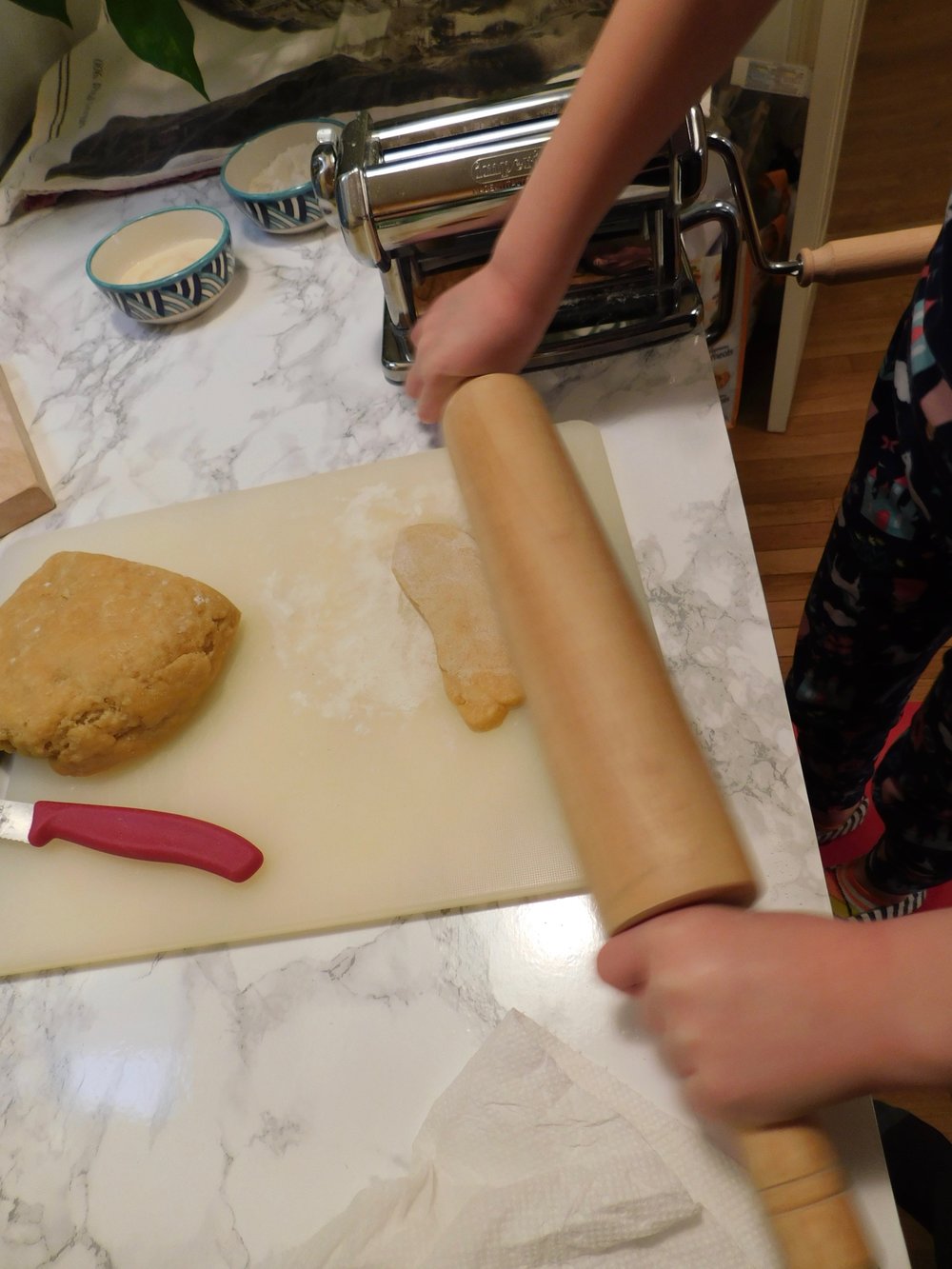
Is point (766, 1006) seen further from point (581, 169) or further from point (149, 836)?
point (581, 169)

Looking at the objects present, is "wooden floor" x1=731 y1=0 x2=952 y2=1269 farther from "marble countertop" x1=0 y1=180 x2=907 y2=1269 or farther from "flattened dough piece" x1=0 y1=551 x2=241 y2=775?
"flattened dough piece" x1=0 y1=551 x2=241 y2=775

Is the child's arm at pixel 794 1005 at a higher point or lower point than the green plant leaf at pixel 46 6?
lower

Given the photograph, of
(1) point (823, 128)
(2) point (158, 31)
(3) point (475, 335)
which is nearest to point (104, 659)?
(3) point (475, 335)

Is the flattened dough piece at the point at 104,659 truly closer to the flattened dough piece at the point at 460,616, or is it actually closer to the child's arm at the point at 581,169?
the flattened dough piece at the point at 460,616

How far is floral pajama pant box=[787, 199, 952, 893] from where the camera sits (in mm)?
644

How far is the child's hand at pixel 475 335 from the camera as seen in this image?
687 mm

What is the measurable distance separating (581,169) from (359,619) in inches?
15.8

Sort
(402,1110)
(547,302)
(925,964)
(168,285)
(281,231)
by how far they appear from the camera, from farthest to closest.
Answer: (281,231) → (168,285) → (547,302) → (402,1110) → (925,964)

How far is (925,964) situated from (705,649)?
33 cm

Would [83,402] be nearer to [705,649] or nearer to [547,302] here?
[547,302]

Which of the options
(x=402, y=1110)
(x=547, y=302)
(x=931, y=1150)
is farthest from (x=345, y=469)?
(x=931, y=1150)

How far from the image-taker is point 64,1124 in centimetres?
58

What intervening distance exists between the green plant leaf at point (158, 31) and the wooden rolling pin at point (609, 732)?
32.4 inches

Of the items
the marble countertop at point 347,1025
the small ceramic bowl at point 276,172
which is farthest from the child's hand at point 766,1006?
the small ceramic bowl at point 276,172
